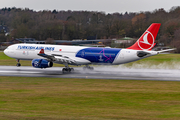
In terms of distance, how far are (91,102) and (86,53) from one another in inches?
788

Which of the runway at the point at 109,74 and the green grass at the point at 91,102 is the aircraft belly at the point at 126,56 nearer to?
the runway at the point at 109,74

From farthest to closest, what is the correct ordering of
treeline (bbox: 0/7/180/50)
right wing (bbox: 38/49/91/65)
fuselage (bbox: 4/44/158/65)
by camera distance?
treeline (bbox: 0/7/180/50), right wing (bbox: 38/49/91/65), fuselage (bbox: 4/44/158/65)

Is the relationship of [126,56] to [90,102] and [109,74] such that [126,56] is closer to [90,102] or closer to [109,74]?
[109,74]

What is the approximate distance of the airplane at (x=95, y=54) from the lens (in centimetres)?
3669

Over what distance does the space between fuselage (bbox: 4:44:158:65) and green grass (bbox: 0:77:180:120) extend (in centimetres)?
1037

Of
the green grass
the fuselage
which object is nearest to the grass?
the green grass

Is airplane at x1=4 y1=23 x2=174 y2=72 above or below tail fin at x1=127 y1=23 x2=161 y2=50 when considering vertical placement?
below

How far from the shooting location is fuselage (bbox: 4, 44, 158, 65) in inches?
1460

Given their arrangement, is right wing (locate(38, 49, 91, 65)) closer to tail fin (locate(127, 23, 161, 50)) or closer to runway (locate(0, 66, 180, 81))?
runway (locate(0, 66, 180, 81))

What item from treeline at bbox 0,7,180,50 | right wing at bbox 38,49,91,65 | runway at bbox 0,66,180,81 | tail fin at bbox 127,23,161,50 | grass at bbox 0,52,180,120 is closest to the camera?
grass at bbox 0,52,180,120

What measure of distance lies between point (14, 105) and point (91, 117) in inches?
230

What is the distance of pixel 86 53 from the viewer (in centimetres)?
3859

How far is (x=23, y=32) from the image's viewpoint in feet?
419

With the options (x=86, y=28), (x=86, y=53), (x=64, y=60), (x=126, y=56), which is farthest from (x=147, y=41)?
(x=86, y=28)
